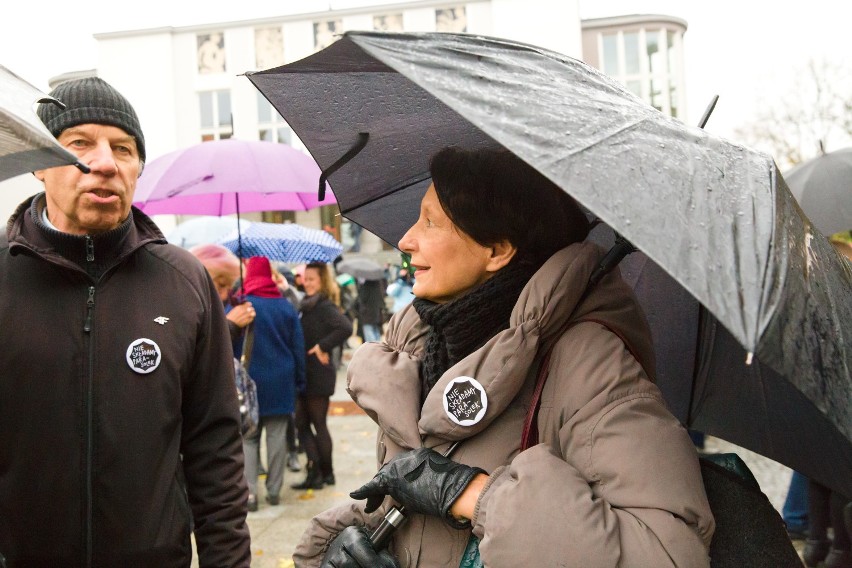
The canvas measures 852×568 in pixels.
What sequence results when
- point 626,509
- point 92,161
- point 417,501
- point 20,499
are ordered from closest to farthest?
point 626,509 → point 417,501 → point 20,499 → point 92,161

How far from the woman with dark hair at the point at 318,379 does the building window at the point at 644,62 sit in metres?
46.9

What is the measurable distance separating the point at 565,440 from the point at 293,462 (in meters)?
7.21

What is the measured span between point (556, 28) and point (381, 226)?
47.1 m

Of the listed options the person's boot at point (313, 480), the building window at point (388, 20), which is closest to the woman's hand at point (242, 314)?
the person's boot at point (313, 480)

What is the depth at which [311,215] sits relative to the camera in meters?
45.2

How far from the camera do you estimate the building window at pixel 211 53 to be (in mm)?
47188

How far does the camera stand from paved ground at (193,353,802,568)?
5949mm

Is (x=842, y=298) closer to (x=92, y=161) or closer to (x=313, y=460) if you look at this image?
(x=92, y=161)

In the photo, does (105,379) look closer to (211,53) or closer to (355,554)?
(355,554)

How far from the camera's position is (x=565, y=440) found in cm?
171

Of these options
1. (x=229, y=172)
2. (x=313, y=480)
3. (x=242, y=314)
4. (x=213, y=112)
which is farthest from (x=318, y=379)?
(x=213, y=112)

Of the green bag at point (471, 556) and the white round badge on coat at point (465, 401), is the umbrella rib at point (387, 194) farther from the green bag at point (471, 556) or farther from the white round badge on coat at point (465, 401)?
the green bag at point (471, 556)

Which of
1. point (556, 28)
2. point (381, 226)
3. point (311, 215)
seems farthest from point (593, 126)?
point (556, 28)

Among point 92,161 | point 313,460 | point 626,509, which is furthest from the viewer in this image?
point 313,460
